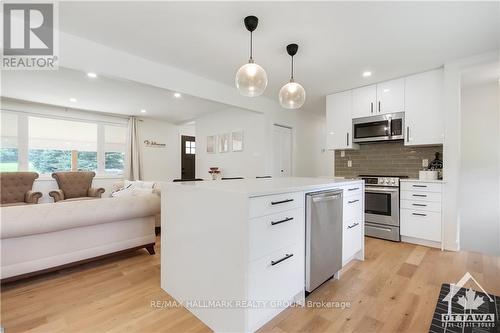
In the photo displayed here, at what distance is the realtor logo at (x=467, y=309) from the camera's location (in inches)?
60.9

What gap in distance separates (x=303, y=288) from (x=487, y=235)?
386 centimetres

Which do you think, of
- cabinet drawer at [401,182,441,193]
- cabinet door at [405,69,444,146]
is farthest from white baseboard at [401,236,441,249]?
cabinet door at [405,69,444,146]

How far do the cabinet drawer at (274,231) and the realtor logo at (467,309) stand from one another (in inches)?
45.4

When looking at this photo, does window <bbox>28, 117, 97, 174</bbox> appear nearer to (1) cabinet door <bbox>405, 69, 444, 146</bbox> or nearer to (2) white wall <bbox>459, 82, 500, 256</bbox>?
(1) cabinet door <bbox>405, 69, 444, 146</bbox>

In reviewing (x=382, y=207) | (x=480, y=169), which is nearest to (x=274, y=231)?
(x=382, y=207)

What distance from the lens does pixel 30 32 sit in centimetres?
231

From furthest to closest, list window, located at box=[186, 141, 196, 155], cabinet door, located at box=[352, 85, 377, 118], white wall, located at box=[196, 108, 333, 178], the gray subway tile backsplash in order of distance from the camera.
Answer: window, located at box=[186, 141, 196, 155] < white wall, located at box=[196, 108, 333, 178] < cabinet door, located at box=[352, 85, 377, 118] < the gray subway tile backsplash

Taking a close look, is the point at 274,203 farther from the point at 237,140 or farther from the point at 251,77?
the point at 237,140

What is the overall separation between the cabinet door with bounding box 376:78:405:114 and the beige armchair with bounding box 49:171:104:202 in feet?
18.9

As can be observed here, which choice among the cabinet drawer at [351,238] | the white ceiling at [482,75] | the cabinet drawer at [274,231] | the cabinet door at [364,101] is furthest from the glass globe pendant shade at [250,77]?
the white ceiling at [482,75]

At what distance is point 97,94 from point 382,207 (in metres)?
5.36

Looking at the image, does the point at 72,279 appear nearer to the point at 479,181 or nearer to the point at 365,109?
the point at 365,109

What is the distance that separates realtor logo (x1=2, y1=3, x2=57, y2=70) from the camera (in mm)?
2078

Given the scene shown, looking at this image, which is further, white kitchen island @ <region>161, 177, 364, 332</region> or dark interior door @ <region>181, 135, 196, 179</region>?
dark interior door @ <region>181, 135, 196, 179</region>
